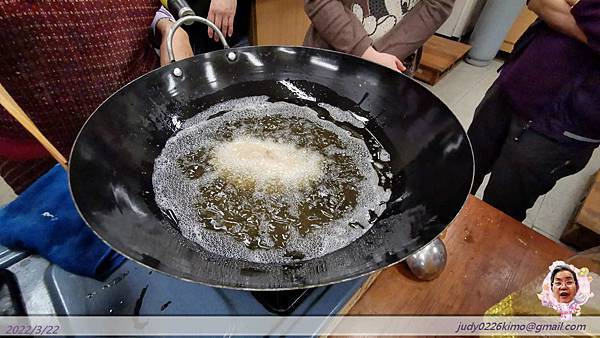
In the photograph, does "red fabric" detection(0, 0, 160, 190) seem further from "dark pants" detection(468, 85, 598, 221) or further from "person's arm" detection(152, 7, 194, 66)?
"dark pants" detection(468, 85, 598, 221)

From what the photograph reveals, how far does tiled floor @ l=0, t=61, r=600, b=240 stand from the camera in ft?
4.69

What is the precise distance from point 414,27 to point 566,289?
2.56 ft

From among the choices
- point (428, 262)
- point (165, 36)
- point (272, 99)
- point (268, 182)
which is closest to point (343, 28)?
point (272, 99)

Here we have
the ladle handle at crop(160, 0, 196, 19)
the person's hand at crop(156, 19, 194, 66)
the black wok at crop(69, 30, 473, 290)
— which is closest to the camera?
the black wok at crop(69, 30, 473, 290)

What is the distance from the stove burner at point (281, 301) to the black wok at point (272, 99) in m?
0.05

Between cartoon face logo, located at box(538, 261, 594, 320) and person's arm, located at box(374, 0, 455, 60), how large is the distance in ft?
2.36

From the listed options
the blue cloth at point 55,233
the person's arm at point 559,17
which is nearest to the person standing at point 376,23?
the person's arm at point 559,17

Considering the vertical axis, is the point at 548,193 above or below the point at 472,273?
below

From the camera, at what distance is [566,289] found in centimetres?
43

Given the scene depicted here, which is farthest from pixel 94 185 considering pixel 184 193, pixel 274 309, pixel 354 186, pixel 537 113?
pixel 537 113

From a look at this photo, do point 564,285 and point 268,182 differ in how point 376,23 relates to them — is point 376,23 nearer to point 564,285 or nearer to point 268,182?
point 268,182

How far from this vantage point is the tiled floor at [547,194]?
4.69 feet

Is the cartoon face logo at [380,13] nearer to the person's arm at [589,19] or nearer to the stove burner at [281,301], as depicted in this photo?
A: the person's arm at [589,19]

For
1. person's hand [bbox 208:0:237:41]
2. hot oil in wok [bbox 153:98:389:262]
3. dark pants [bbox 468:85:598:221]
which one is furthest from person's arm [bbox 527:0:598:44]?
person's hand [bbox 208:0:237:41]
